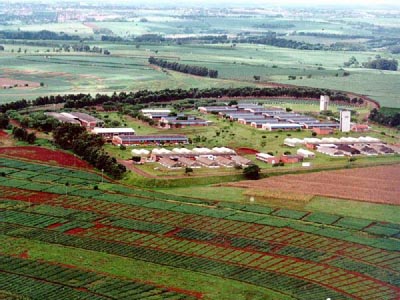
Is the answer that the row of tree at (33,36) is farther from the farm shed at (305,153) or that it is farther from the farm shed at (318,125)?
the farm shed at (305,153)

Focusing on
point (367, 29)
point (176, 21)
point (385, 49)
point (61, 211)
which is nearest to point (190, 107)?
point (61, 211)

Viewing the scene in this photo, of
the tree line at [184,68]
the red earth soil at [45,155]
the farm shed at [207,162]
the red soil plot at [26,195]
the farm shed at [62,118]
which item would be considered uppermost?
the tree line at [184,68]

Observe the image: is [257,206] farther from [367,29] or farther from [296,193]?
[367,29]

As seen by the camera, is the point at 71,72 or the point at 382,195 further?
the point at 71,72

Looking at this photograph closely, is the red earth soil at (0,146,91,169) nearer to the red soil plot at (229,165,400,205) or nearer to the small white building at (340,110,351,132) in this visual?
the red soil plot at (229,165,400,205)

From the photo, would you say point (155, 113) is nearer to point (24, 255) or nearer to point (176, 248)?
point (176, 248)

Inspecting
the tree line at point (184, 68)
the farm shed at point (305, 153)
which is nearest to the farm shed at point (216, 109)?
the farm shed at point (305, 153)

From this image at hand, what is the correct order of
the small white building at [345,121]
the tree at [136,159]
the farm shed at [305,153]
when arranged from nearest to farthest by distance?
the tree at [136,159] < the farm shed at [305,153] < the small white building at [345,121]
